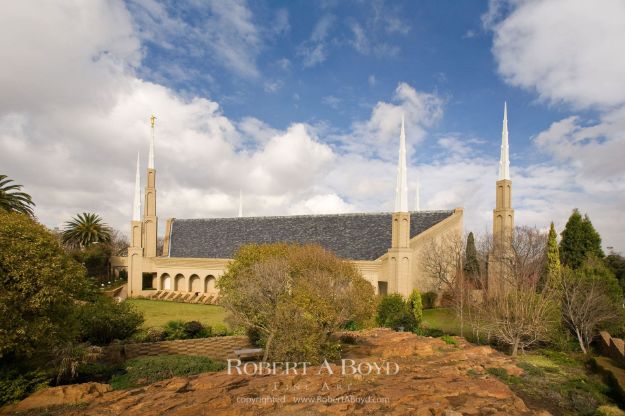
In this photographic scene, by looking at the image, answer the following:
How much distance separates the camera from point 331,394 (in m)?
11.2

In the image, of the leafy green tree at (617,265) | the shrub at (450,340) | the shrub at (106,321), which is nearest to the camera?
the shrub at (106,321)

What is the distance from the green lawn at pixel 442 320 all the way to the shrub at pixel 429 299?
659 mm

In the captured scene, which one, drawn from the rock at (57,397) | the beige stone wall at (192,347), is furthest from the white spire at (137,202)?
the rock at (57,397)

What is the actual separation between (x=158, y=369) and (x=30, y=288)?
5.48m

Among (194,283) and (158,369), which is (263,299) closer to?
(158,369)

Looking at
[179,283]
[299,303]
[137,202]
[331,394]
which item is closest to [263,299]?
[299,303]

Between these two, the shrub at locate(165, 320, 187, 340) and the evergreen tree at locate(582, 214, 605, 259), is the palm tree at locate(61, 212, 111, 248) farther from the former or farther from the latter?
the evergreen tree at locate(582, 214, 605, 259)

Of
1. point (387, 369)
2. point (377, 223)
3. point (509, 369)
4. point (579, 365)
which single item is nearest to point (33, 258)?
point (387, 369)

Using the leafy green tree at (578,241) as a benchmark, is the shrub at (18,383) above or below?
below

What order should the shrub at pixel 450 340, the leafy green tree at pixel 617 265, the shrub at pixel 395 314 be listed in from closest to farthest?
1. the shrub at pixel 450 340
2. the shrub at pixel 395 314
3. the leafy green tree at pixel 617 265

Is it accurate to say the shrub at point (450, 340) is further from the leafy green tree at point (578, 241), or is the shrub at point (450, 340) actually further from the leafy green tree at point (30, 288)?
the leafy green tree at point (30, 288)

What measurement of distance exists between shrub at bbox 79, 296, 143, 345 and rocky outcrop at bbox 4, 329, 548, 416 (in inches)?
331

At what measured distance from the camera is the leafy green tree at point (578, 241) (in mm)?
30516

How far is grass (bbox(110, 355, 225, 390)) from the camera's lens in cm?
1326
